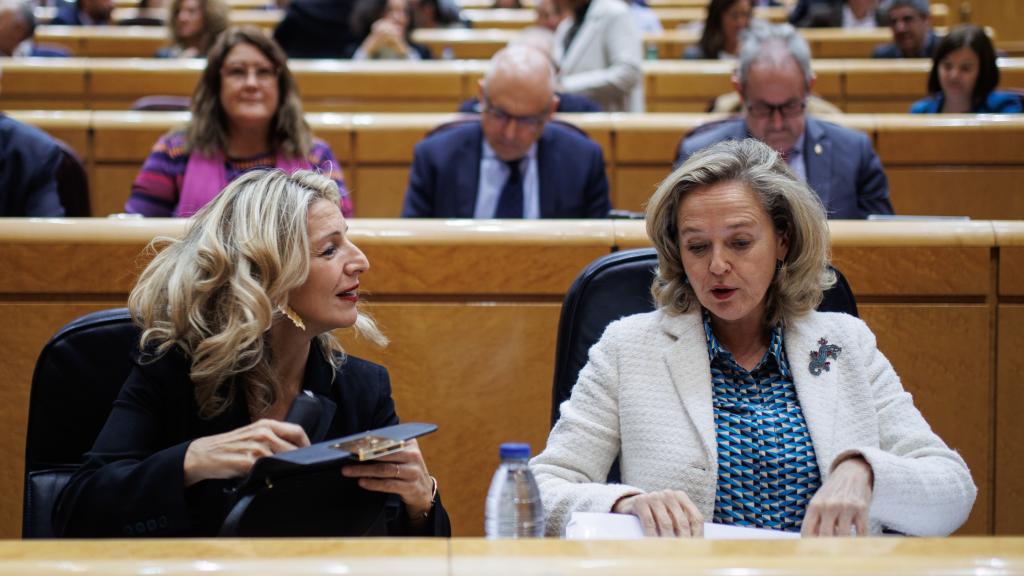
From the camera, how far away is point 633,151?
173 inches

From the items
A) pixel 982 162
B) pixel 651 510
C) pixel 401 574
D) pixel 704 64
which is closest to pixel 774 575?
pixel 401 574

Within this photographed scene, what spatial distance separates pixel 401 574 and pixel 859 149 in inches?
108

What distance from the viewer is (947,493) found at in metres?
1.83

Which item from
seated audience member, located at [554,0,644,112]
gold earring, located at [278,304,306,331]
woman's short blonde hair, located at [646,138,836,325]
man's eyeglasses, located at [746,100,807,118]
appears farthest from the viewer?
seated audience member, located at [554,0,644,112]

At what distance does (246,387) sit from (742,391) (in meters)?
0.83

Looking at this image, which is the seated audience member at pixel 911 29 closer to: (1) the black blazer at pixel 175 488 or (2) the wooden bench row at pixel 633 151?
(2) the wooden bench row at pixel 633 151

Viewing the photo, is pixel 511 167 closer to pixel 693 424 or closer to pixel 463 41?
pixel 693 424

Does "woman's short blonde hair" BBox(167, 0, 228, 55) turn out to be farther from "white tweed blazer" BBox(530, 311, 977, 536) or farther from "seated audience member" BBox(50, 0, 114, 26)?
"white tweed blazer" BBox(530, 311, 977, 536)

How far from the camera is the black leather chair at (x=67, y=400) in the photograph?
1.82m

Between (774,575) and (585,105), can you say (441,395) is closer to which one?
(774,575)

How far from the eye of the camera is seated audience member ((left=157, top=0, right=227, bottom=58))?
224 inches

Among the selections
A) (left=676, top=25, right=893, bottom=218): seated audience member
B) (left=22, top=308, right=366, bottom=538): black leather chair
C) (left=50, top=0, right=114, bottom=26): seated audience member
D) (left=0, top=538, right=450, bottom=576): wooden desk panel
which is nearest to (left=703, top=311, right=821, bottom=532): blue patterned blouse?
(left=0, top=538, right=450, bottom=576): wooden desk panel

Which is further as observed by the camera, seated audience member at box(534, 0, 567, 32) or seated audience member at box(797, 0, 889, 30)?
seated audience member at box(797, 0, 889, 30)

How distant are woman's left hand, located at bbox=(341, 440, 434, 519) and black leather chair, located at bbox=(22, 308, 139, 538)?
0.50 m
